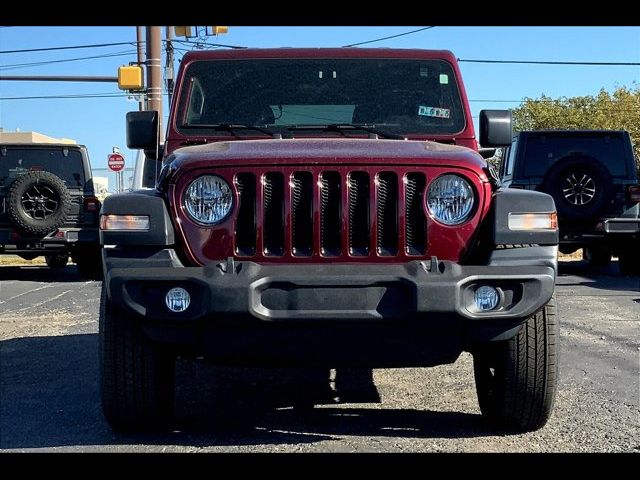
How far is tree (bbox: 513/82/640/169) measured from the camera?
38.7 m

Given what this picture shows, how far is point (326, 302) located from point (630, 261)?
1017 centimetres

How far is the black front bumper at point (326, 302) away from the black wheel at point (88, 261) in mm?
9842

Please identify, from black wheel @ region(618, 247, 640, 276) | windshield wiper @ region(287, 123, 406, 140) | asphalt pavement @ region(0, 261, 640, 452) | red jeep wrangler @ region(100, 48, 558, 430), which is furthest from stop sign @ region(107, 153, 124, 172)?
red jeep wrangler @ region(100, 48, 558, 430)

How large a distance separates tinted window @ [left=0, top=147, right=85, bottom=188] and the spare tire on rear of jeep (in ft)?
23.4

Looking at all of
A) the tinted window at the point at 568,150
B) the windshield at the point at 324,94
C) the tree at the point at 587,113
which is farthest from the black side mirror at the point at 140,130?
the tree at the point at 587,113

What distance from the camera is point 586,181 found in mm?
11227

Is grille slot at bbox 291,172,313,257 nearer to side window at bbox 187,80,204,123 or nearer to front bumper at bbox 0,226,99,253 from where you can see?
side window at bbox 187,80,204,123

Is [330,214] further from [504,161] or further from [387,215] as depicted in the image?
[504,161]
